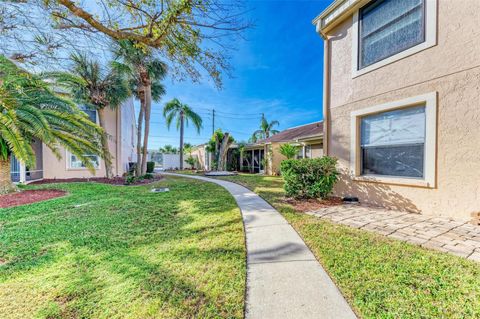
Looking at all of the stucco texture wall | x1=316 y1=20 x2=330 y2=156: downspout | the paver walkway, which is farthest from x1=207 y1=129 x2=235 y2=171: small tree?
the paver walkway

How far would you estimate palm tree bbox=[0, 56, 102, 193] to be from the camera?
228 inches

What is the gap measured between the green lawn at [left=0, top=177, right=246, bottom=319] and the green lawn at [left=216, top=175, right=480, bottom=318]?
1360 millimetres

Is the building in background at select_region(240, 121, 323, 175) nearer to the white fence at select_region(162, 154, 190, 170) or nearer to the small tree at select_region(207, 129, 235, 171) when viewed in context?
the small tree at select_region(207, 129, 235, 171)

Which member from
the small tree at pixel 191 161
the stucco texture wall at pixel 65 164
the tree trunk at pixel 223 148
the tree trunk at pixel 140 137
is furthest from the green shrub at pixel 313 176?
the small tree at pixel 191 161

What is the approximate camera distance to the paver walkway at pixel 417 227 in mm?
3441

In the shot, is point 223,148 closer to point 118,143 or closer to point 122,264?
point 118,143

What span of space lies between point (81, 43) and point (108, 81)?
8652 millimetres

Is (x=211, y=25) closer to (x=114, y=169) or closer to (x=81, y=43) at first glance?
(x=81, y=43)

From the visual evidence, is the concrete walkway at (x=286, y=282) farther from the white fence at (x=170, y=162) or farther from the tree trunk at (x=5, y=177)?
the white fence at (x=170, y=162)

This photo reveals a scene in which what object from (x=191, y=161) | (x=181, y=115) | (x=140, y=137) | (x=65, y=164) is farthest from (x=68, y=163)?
(x=191, y=161)

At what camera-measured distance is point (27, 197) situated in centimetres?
779

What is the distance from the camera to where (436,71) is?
500cm

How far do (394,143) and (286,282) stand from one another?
18.1 ft

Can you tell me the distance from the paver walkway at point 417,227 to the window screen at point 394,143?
50.2 inches
